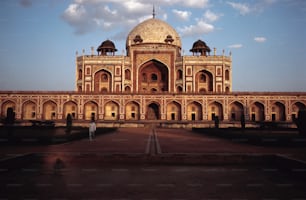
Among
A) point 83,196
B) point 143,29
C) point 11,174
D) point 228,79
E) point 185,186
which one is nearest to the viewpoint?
point 83,196

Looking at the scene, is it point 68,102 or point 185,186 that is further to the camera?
point 68,102

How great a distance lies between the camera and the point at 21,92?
97.0 feet

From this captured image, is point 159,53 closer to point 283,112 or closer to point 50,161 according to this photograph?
A: point 283,112

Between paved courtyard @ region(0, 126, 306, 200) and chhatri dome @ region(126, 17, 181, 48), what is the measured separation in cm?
3174

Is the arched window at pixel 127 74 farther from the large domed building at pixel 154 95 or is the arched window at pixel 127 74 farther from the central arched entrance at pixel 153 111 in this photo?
the central arched entrance at pixel 153 111

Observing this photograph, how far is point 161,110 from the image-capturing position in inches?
1163

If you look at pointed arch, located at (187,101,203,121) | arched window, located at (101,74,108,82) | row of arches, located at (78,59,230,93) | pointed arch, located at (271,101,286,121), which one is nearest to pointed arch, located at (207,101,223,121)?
pointed arch, located at (187,101,203,121)

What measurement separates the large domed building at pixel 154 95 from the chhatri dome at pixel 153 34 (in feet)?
1.18

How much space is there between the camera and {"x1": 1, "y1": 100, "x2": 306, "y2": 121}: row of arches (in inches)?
1161

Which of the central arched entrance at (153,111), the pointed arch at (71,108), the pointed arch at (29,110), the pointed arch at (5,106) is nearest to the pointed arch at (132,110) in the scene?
the central arched entrance at (153,111)

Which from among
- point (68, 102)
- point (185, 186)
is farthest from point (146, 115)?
point (185, 186)

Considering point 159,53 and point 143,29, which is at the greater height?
point 143,29

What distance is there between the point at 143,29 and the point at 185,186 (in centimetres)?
3585

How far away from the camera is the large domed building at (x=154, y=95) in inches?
1161
